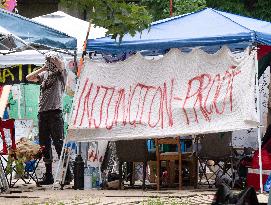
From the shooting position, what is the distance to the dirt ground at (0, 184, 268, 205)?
1025 cm

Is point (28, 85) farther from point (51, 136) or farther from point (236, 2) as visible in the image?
point (236, 2)

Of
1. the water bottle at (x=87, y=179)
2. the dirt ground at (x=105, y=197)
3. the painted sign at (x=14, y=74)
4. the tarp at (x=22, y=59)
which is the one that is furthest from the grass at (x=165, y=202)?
the painted sign at (x=14, y=74)

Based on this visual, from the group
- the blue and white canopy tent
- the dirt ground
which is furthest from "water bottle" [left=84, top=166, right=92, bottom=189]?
the blue and white canopy tent

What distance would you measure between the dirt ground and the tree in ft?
14.6

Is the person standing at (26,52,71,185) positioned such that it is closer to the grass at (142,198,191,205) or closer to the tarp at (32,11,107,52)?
the tarp at (32,11,107,52)

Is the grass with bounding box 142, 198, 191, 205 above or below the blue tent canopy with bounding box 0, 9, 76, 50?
below

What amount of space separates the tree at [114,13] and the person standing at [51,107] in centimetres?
830

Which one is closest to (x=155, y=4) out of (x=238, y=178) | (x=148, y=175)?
(x=148, y=175)

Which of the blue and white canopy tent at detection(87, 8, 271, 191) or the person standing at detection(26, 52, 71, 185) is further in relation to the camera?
the person standing at detection(26, 52, 71, 185)

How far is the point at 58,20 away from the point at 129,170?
225 inches

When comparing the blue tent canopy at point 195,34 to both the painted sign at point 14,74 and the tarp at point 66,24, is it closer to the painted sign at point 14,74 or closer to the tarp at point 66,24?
the tarp at point 66,24

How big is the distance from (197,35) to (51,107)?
280cm

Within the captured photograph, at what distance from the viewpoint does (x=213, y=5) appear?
31859mm

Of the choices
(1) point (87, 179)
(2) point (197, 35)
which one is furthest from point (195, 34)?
(1) point (87, 179)
